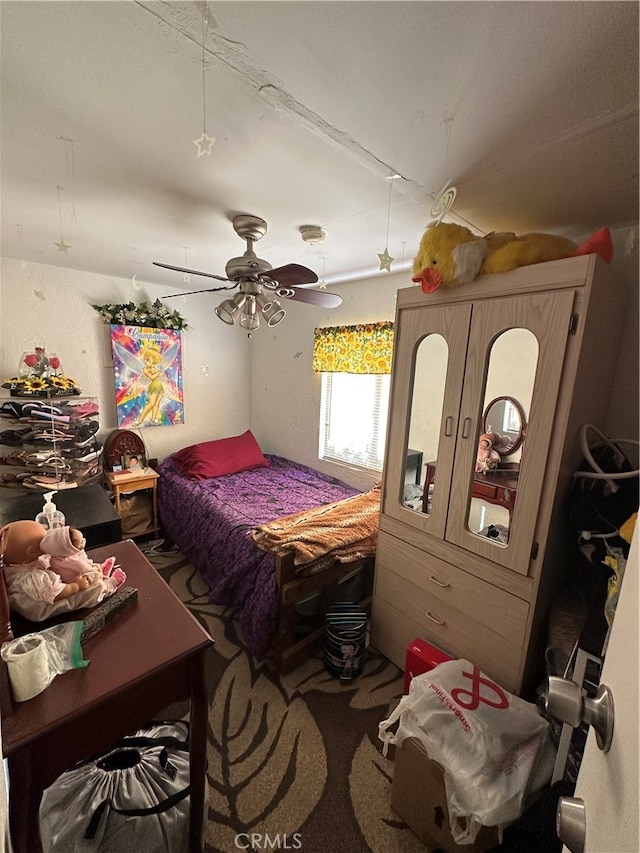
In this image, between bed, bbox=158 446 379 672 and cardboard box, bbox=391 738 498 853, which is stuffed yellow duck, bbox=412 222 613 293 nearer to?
bed, bbox=158 446 379 672

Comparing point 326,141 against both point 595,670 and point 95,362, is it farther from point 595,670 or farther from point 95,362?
point 95,362

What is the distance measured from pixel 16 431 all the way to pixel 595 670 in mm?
3432

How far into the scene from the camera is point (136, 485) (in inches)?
119

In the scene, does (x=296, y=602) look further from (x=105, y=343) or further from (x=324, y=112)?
(x=105, y=343)

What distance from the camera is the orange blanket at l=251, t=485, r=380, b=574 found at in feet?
5.96

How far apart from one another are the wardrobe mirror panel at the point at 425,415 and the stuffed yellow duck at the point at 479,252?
27 centimetres

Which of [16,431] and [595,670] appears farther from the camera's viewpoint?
[16,431]

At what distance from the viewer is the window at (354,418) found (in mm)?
2879

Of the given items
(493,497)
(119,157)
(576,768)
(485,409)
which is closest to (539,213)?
(485,409)

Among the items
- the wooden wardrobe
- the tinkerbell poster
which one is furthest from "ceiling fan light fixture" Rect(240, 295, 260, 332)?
the tinkerbell poster

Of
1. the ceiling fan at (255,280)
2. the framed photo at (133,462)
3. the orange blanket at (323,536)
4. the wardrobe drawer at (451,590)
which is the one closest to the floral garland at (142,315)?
the framed photo at (133,462)

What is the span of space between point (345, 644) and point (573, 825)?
1.40m

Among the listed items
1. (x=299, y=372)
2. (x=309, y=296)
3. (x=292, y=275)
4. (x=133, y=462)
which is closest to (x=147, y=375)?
(x=133, y=462)

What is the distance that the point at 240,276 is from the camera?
1.80m
